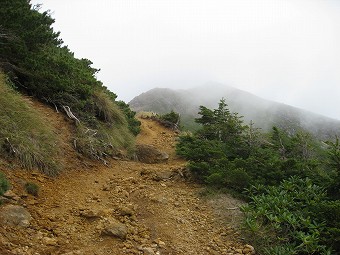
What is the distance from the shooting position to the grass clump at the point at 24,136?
608 centimetres

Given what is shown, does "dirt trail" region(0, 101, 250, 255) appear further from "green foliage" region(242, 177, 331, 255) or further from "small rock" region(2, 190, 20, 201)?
"green foliage" region(242, 177, 331, 255)

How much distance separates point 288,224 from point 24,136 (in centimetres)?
540

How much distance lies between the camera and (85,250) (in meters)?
4.49

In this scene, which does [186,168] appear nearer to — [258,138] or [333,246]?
[258,138]

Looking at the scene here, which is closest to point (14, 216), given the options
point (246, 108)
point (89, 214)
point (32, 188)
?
point (32, 188)

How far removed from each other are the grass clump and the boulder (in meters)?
3.86

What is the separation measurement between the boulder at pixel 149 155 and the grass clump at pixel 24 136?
12.7ft

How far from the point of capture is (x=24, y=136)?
21.0 feet

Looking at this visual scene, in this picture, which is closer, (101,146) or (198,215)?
(198,215)

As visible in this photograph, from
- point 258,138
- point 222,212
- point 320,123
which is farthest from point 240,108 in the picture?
point 222,212

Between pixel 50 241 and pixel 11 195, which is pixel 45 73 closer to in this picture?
pixel 11 195

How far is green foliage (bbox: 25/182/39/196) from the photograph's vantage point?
5438 millimetres

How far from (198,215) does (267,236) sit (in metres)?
1.46

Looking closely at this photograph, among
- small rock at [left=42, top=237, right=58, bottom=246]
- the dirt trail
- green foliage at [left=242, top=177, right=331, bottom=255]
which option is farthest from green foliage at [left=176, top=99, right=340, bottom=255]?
small rock at [left=42, top=237, right=58, bottom=246]
